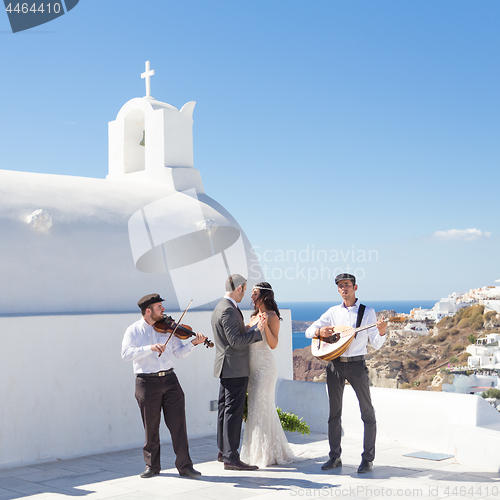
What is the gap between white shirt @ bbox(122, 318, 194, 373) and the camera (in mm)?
4957

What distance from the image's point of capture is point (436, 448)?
610 centimetres

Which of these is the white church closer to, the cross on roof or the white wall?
the white wall

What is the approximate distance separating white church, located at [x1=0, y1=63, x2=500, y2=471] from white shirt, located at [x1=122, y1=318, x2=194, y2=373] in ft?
4.66

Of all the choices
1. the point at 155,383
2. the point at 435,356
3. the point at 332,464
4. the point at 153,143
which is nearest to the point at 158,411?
the point at 155,383

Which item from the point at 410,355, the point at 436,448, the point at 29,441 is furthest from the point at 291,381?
the point at 410,355

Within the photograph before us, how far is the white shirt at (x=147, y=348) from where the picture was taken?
16.3 ft

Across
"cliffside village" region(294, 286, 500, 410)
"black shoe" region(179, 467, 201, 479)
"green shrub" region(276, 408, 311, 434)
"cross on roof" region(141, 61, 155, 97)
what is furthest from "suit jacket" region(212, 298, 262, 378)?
"cliffside village" region(294, 286, 500, 410)

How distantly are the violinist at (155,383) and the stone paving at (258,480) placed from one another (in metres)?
0.19

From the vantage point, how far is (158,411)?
5102 mm

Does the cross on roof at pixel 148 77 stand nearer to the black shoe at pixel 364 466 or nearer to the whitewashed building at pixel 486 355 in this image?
the black shoe at pixel 364 466

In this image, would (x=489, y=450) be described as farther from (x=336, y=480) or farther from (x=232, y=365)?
(x=232, y=365)

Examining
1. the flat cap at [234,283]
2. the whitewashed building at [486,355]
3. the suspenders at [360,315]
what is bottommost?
the whitewashed building at [486,355]

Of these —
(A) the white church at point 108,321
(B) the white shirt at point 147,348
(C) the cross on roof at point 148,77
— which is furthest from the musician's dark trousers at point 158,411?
(C) the cross on roof at point 148,77

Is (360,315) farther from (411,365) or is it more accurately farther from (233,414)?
(411,365)
